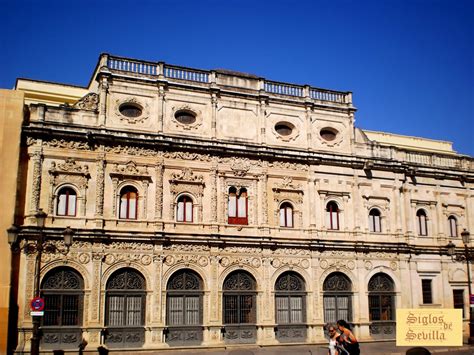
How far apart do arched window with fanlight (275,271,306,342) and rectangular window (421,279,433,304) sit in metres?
7.52

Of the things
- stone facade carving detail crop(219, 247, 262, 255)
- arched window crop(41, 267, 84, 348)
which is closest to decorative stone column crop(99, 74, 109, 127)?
arched window crop(41, 267, 84, 348)

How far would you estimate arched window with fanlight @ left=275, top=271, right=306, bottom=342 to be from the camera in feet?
91.9

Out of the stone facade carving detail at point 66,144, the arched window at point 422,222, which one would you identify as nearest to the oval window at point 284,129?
the arched window at point 422,222

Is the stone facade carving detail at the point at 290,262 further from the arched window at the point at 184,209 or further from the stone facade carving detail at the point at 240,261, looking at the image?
the arched window at the point at 184,209

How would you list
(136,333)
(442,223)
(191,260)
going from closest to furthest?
(136,333) → (191,260) → (442,223)

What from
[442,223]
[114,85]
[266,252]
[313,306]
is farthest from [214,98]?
[442,223]

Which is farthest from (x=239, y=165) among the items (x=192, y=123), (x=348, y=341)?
(x=348, y=341)

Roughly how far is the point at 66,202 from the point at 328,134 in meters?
14.3

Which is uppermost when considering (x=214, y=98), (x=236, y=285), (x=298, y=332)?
(x=214, y=98)

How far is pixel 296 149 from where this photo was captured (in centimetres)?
2989

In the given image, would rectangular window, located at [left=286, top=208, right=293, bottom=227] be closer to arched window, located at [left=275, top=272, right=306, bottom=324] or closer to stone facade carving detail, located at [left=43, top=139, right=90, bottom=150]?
arched window, located at [left=275, top=272, right=306, bottom=324]

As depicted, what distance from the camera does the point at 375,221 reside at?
104ft

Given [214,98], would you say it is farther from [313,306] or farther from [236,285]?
[313,306]

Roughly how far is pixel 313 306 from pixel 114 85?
14270mm
